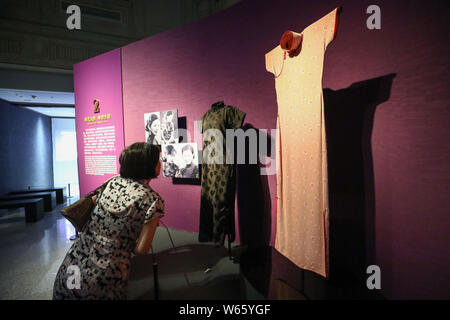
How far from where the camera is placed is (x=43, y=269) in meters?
2.52

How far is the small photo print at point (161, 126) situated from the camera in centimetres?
309

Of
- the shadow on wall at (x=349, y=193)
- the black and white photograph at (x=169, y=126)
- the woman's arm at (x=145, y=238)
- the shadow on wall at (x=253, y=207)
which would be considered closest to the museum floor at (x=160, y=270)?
the shadow on wall at (x=253, y=207)

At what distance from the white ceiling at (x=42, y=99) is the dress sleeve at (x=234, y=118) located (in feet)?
17.6

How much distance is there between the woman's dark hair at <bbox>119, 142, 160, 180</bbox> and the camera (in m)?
1.33

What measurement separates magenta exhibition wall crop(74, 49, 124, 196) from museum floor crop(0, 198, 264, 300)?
116 centimetres

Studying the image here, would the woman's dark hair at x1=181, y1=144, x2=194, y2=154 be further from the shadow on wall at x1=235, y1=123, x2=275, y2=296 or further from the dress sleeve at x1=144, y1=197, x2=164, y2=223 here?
the dress sleeve at x1=144, y1=197, x2=164, y2=223

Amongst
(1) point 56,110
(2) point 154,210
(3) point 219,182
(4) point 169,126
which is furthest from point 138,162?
(1) point 56,110

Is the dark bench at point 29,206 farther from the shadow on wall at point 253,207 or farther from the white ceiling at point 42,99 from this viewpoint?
the shadow on wall at point 253,207

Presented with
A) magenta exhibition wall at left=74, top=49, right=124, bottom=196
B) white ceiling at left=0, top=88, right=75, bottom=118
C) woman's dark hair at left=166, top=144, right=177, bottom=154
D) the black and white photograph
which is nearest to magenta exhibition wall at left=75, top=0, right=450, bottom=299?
the black and white photograph

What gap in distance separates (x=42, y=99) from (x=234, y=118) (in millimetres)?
6555

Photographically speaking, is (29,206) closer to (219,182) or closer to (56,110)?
(56,110)

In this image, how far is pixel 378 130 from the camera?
1733 millimetres
